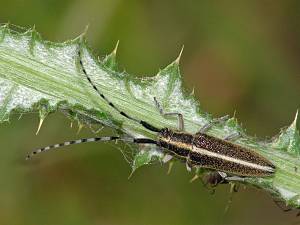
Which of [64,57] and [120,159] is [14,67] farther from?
[120,159]

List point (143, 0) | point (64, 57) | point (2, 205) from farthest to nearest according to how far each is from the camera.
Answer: point (143, 0) → point (2, 205) → point (64, 57)

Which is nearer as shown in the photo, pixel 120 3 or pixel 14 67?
pixel 14 67

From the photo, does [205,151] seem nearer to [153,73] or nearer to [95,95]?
[95,95]

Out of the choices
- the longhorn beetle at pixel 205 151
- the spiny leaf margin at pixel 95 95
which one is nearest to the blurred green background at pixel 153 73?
the longhorn beetle at pixel 205 151

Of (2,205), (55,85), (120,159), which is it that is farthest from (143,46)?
(55,85)

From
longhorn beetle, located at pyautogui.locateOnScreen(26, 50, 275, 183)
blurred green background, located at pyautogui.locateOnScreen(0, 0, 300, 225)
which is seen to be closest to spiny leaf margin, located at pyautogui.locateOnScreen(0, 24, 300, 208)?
longhorn beetle, located at pyautogui.locateOnScreen(26, 50, 275, 183)

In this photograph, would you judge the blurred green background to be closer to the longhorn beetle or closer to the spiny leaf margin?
the longhorn beetle
